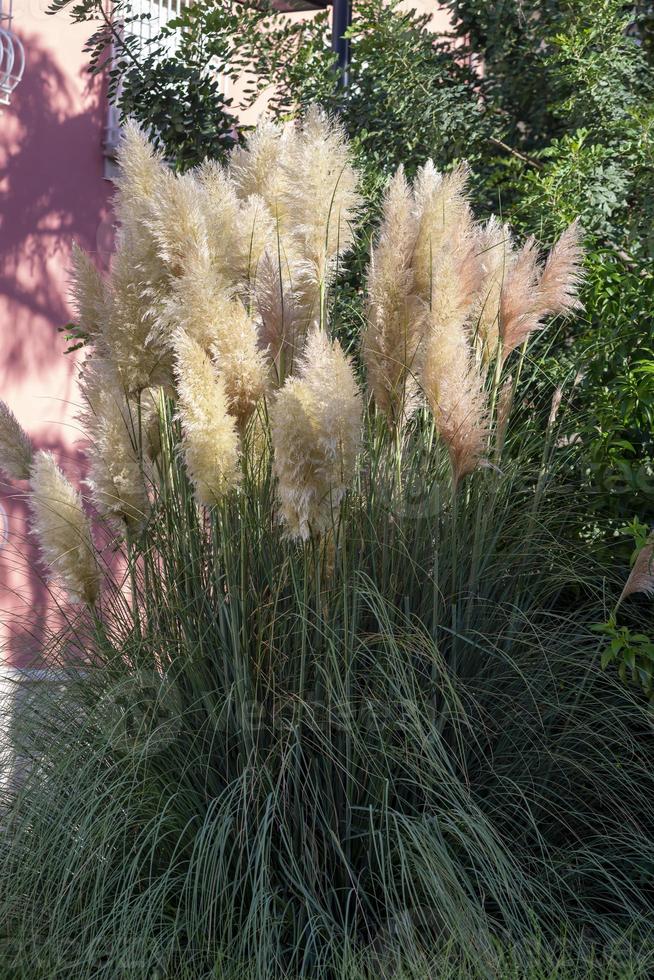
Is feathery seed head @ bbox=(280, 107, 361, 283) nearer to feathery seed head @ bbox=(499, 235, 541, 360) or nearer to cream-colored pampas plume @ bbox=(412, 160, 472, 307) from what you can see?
cream-colored pampas plume @ bbox=(412, 160, 472, 307)

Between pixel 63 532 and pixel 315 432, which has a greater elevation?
pixel 315 432

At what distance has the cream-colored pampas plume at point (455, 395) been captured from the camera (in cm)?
254

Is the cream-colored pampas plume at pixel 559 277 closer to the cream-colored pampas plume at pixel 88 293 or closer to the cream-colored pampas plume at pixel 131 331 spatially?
the cream-colored pampas plume at pixel 131 331

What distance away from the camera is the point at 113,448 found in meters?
2.71

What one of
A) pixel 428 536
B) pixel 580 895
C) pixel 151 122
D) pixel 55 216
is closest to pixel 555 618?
pixel 428 536

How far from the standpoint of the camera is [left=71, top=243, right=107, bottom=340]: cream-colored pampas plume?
2.98 m

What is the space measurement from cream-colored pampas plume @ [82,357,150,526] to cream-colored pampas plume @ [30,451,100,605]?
0.07m

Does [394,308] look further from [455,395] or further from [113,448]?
[113,448]

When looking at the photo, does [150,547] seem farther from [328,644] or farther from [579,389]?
[579,389]

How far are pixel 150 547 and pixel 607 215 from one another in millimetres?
2131

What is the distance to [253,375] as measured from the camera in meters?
2.54

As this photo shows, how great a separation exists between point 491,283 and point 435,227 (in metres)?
0.39

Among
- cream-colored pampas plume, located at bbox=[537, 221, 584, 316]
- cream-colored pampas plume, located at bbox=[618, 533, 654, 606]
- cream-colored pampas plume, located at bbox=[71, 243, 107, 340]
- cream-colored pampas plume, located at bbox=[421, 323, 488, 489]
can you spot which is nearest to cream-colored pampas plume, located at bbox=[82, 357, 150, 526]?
cream-colored pampas plume, located at bbox=[71, 243, 107, 340]

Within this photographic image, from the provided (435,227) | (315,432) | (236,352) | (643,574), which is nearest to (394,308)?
(435,227)
